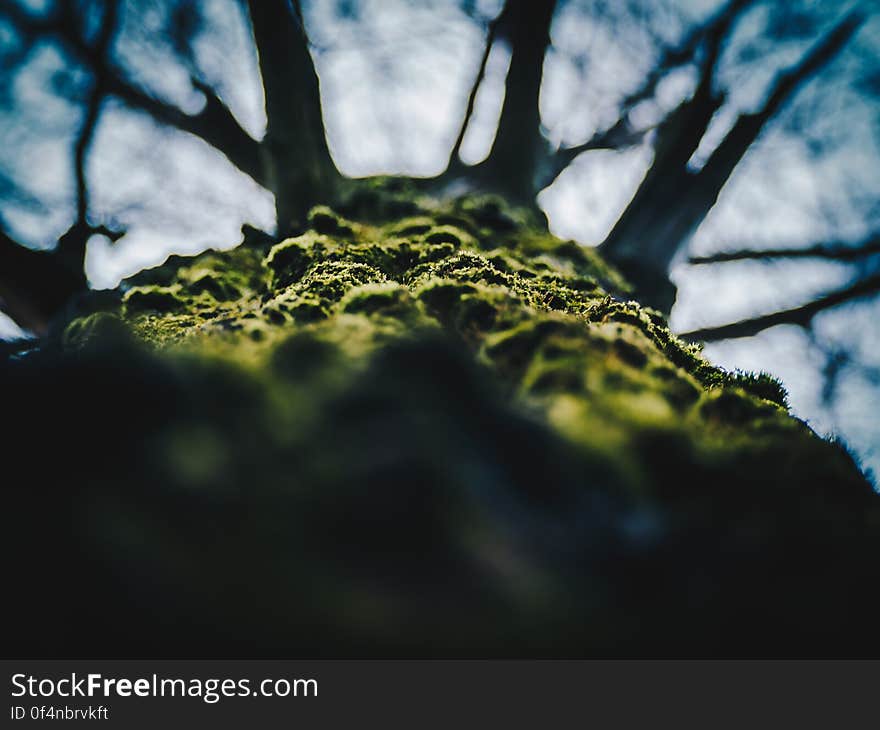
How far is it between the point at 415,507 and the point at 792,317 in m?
5.32

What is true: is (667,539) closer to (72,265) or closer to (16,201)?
(72,265)

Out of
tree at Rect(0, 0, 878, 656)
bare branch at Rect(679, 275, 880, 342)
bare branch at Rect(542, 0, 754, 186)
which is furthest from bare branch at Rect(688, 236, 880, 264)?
tree at Rect(0, 0, 878, 656)

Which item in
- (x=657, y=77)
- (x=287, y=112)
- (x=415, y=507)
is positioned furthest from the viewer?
(x=657, y=77)

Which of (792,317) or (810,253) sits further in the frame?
(792,317)

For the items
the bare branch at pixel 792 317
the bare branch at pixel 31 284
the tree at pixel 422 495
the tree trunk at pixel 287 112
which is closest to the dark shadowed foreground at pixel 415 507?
the tree at pixel 422 495

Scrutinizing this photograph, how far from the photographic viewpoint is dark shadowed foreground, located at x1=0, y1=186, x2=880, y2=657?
533 millimetres

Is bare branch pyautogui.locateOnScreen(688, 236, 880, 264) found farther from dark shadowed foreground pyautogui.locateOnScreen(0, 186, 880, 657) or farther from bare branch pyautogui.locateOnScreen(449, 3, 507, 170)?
dark shadowed foreground pyautogui.locateOnScreen(0, 186, 880, 657)

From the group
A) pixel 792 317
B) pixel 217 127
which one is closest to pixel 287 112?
pixel 217 127

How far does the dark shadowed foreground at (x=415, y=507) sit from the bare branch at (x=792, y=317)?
13.4 ft

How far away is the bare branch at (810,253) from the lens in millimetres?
3814

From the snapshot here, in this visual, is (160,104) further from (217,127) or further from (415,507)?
(415,507)

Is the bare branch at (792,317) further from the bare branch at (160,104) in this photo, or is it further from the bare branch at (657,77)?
the bare branch at (160,104)

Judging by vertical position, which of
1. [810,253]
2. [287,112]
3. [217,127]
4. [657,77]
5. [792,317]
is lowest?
[792,317]

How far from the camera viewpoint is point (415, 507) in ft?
1.99
